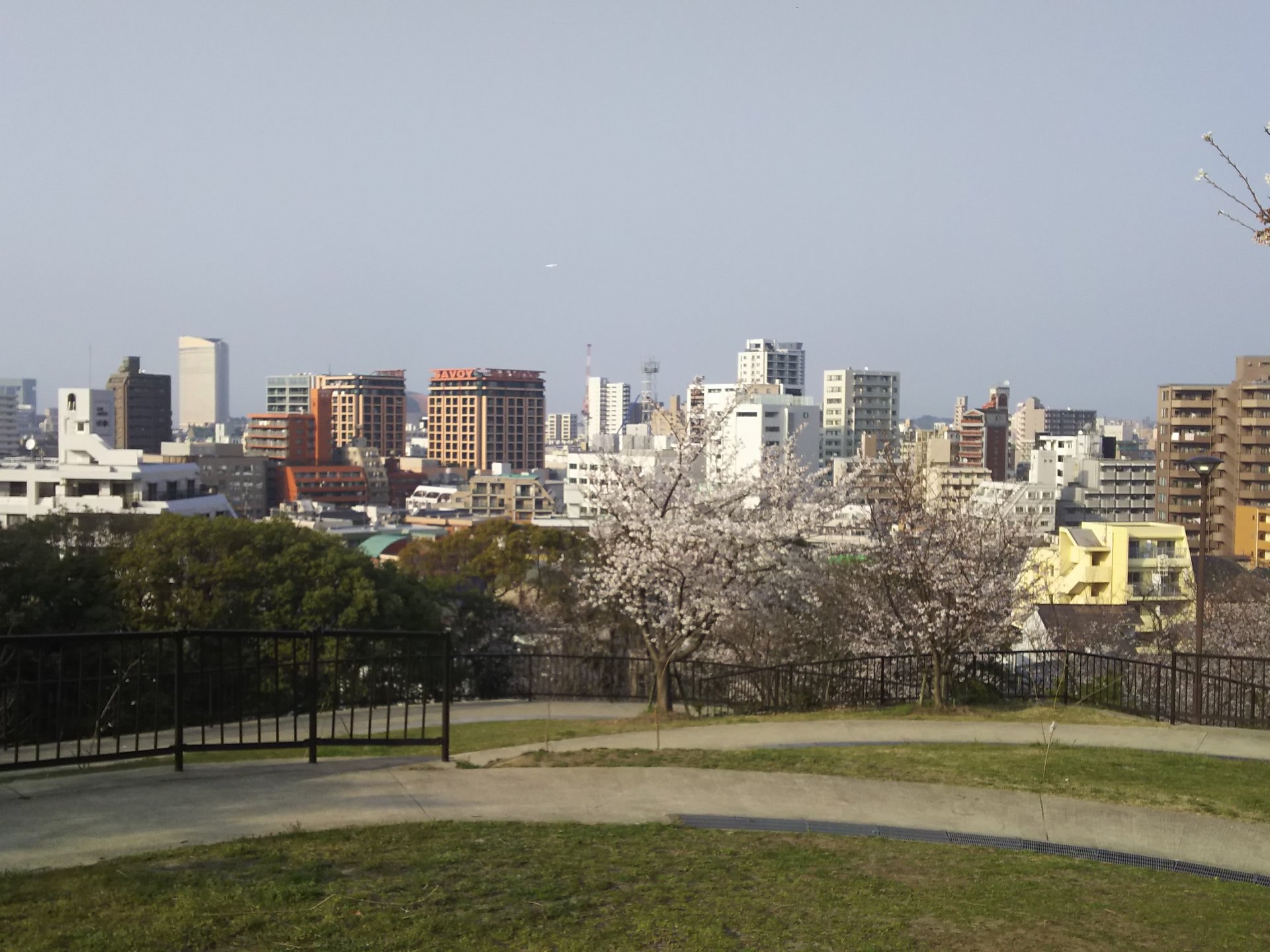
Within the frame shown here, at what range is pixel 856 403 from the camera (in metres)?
168

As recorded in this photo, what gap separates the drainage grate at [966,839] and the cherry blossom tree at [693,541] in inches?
303

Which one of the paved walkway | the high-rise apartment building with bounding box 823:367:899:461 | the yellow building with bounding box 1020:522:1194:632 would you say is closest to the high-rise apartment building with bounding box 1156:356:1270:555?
the yellow building with bounding box 1020:522:1194:632

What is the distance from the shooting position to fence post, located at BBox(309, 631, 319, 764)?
947 centimetres

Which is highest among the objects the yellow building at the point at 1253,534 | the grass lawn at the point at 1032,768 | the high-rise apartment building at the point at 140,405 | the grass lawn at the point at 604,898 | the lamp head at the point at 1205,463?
the high-rise apartment building at the point at 140,405

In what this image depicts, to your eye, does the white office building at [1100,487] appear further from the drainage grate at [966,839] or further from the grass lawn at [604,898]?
the grass lawn at [604,898]

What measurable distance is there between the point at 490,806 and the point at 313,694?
193cm

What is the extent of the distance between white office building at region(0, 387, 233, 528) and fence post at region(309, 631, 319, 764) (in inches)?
1990

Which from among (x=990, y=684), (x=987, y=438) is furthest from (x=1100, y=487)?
(x=990, y=684)

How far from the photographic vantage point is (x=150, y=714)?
65.6 feet

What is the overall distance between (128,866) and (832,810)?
487 centimetres

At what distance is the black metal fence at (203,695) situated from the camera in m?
9.17

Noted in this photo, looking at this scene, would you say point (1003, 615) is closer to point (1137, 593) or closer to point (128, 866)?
point (128, 866)

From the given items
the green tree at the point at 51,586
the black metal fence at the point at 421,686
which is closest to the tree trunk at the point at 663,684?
the black metal fence at the point at 421,686

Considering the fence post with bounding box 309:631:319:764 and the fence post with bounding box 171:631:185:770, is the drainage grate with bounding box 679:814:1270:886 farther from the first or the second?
the fence post with bounding box 171:631:185:770
